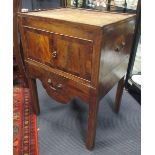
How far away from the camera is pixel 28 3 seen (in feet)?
5.12

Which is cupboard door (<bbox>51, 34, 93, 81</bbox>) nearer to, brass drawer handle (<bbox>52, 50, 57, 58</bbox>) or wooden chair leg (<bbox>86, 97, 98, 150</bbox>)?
brass drawer handle (<bbox>52, 50, 57, 58</bbox>)

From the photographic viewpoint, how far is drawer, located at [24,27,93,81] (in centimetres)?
87

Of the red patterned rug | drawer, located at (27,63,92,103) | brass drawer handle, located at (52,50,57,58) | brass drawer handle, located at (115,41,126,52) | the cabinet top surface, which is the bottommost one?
the red patterned rug

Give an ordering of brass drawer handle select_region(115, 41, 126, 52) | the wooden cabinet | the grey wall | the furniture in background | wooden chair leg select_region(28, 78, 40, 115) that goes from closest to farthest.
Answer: the wooden cabinet, brass drawer handle select_region(115, 41, 126, 52), the furniture in background, wooden chair leg select_region(28, 78, 40, 115), the grey wall

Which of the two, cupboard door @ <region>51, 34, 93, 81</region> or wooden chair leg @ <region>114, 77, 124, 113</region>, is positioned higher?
cupboard door @ <region>51, 34, 93, 81</region>

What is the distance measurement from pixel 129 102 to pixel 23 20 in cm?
108

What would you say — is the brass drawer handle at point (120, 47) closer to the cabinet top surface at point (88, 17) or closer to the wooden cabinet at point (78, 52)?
the wooden cabinet at point (78, 52)

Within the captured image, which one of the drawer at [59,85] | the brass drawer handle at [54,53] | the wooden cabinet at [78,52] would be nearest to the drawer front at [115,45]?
the wooden cabinet at [78,52]

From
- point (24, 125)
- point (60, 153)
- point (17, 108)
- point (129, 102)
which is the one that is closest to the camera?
point (60, 153)

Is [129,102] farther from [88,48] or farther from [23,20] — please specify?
[23,20]

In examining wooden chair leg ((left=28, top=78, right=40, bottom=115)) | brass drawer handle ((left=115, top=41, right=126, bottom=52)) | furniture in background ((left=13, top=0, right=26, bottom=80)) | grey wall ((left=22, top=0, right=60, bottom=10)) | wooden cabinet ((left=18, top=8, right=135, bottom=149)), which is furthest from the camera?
grey wall ((left=22, top=0, right=60, bottom=10))

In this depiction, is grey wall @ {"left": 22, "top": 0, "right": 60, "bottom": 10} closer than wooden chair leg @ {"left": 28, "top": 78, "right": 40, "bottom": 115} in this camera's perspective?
No

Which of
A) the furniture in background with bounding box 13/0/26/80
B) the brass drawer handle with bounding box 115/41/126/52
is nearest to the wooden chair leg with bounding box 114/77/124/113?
the brass drawer handle with bounding box 115/41/126/52
